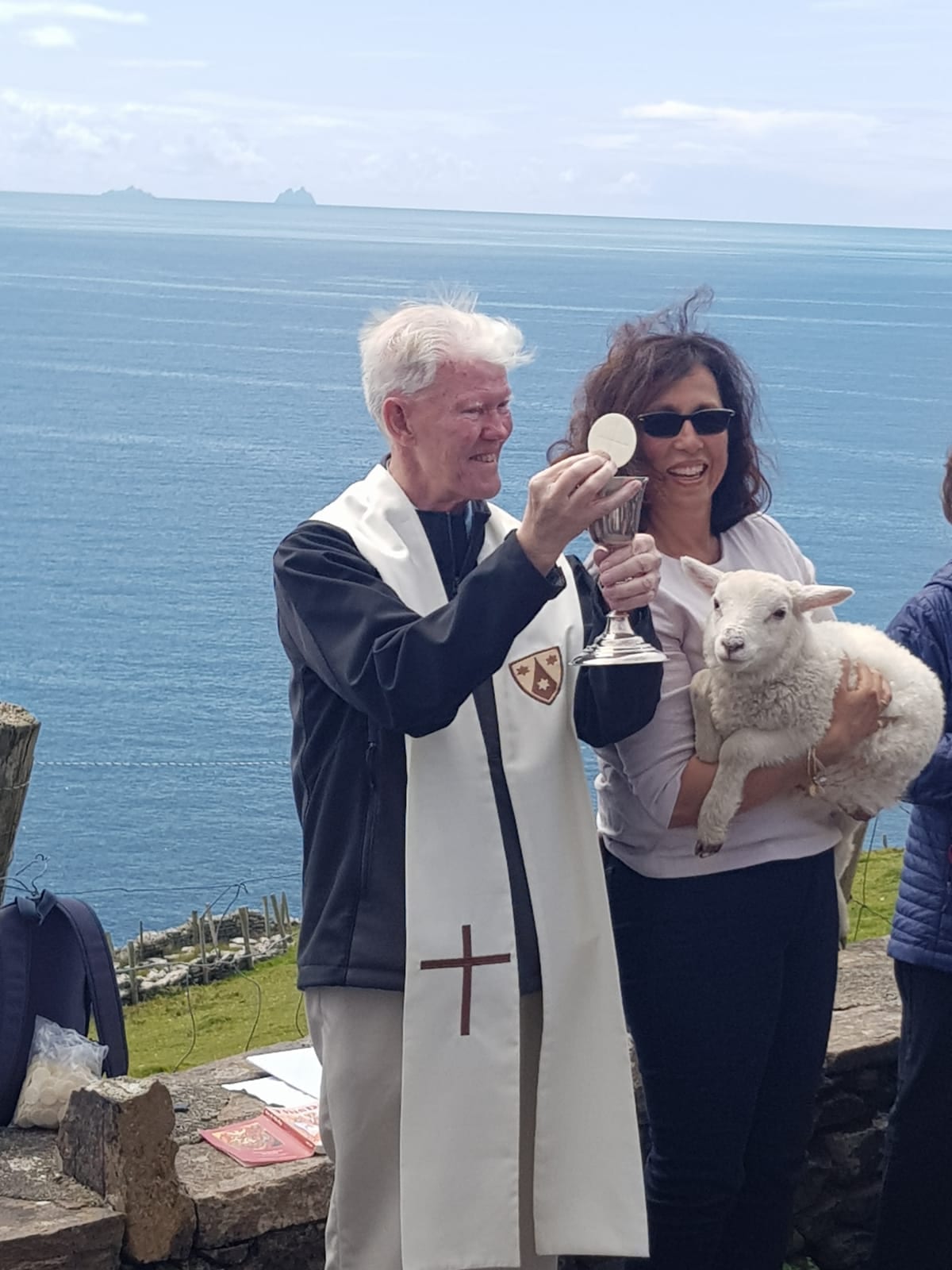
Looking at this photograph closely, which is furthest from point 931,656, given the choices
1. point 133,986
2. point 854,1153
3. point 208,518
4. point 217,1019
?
point 208,518

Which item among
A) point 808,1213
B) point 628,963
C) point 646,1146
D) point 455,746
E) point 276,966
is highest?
point 455,746

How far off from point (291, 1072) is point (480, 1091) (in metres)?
1.12

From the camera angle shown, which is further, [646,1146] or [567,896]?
[646,1146]

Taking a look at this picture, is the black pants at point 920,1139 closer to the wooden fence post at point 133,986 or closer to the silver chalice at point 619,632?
Answer: the silver chalice at point 619,632

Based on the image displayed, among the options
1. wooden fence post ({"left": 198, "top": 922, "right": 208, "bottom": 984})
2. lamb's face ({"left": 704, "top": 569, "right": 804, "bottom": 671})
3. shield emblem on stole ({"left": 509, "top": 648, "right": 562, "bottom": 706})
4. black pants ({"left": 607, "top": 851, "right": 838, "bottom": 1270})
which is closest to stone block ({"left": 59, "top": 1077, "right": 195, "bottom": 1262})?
black pants ({"left": 607, "top": 851, "right": 838, "bottom": 1270})

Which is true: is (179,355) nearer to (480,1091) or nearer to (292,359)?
(292,359)

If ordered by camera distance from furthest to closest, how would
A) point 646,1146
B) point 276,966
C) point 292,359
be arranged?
point 292,359 < point 276,966 < point 646,1146

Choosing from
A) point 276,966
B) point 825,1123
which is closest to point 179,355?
point 276,966

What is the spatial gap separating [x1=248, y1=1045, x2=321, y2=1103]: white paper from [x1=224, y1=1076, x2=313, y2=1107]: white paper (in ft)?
0.05

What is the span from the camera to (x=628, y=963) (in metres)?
3.63

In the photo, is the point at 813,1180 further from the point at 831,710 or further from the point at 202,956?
the point at 202,956

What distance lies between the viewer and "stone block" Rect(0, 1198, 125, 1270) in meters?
3.33

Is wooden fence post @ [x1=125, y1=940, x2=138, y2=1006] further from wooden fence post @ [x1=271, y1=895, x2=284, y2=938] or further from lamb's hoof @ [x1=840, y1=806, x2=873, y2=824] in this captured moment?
lamb's hoof @ [x1=840, y1=806, x2=873, y2=824]

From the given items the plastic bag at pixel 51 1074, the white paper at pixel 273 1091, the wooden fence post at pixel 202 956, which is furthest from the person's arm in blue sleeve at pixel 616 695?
the wooden fence post at pixel 202 956
